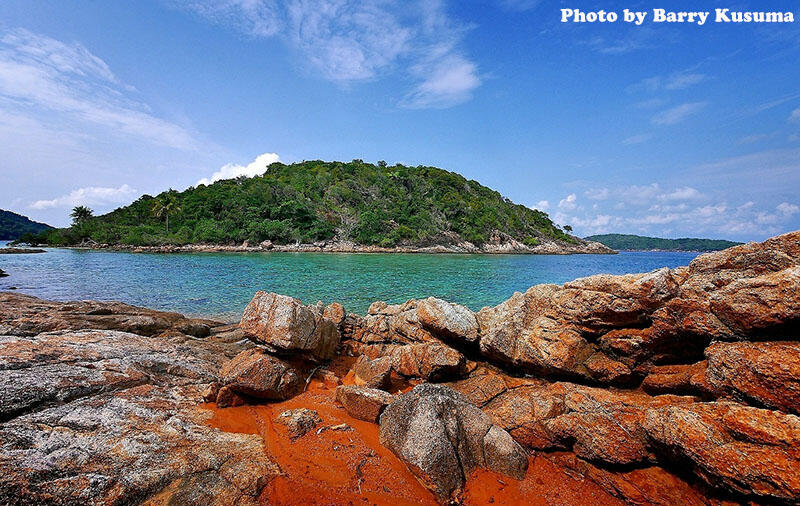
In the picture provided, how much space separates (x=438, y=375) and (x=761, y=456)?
703 centimetres

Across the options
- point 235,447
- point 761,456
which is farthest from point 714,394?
point 235,447

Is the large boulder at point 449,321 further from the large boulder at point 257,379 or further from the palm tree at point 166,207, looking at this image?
the palm tree at point 166,207

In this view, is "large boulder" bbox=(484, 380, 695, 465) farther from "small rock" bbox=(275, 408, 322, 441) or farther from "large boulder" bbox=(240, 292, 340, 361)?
"large boulder" bbox=(240, 292, 340, 361)

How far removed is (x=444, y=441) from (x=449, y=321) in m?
5.02

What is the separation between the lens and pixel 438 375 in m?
10.3

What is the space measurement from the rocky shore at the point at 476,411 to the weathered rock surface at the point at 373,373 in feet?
0.39

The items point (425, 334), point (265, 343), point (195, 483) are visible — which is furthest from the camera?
point (425, 334)

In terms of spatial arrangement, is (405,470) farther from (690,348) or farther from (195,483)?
(690,348)

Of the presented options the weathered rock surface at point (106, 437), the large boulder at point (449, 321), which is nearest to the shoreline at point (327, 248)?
the large boulder at point (449, 321)

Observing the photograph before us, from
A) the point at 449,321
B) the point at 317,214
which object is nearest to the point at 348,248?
the point at 317,214

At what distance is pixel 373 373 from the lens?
10.4 metres

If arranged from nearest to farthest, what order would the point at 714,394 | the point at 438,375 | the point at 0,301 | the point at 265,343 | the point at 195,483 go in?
the point at 195,483 < the point at 714,394 < the point at 265,343 < the point at 438,375 < the point at 0,301

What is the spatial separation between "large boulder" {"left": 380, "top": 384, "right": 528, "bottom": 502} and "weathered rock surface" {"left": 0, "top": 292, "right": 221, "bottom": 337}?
12.0 meters

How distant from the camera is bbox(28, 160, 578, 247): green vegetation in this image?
93.4 m
